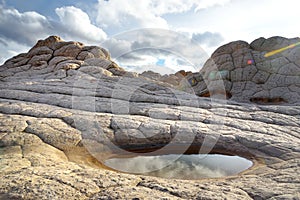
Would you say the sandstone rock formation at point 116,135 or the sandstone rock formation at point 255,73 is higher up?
the sandstone rock formation at point 255,73

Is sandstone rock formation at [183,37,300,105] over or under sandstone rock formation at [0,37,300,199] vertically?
over

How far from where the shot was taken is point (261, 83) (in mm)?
13094

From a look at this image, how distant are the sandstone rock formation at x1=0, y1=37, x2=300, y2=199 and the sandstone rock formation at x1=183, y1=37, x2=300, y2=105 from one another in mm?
4131

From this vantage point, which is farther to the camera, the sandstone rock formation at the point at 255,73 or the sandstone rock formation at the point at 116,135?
the sandstone rock formation at the point at 255,73

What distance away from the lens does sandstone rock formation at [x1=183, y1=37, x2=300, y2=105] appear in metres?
12.4

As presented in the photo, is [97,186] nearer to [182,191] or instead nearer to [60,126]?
[182,191]

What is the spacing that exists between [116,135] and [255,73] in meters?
10.4

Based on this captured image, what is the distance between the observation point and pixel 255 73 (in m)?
13.4

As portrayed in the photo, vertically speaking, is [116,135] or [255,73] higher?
[255,73]

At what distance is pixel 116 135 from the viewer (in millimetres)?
5719

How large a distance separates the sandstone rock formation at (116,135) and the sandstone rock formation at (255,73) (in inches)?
163

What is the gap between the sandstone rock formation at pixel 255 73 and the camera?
40.7ft

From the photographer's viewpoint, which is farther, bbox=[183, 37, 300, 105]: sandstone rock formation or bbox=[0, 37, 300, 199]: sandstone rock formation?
bbox=[183, 37, 300, 105]: sandstone rock formation

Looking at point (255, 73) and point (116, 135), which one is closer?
point (116, 135)
